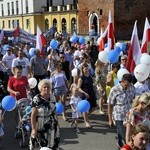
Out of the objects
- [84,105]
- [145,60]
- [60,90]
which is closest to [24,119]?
[84,105]

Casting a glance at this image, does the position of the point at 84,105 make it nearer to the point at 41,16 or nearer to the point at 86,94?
the point at 86,94

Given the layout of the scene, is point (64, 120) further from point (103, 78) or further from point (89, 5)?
point (89, 5)

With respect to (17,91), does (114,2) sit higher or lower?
higher

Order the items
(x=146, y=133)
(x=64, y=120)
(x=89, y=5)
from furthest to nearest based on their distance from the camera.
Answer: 1. (x=89, y=5)
2. (x=64, y=120)
3. (x=146, y=133)

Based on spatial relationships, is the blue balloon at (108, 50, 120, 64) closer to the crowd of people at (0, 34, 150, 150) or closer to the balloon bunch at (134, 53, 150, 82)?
the crowd of people at (0, 34, 150, 150)

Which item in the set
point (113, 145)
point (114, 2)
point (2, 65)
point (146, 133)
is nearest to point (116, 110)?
point (113, 145)

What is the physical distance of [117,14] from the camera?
42.3 m

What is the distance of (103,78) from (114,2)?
32.9m

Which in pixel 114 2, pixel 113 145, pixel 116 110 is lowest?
pixel 113 145

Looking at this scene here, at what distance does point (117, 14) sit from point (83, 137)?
115 feet

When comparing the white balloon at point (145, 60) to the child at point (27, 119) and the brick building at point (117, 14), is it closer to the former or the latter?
the child at point (27, 119)

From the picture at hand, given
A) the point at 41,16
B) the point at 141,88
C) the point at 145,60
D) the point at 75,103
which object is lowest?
the point at 75,103

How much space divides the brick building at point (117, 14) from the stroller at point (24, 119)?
3334 centimetres

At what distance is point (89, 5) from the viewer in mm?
45625
